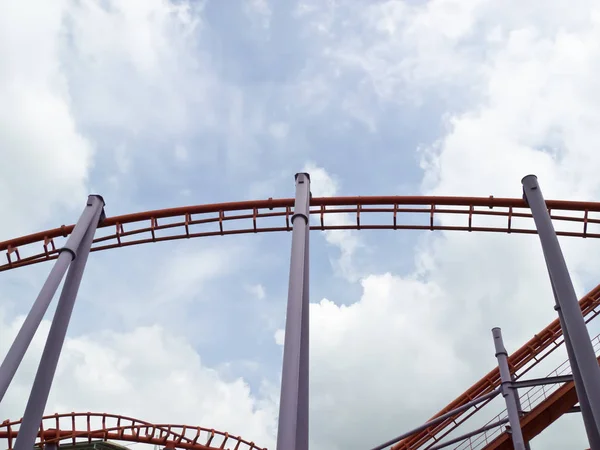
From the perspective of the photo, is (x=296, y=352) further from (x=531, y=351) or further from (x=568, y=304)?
(x=531, y=351)

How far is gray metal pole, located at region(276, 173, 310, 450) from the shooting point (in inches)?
231

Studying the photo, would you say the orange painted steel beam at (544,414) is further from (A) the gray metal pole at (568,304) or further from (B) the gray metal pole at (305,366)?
(B) the gray metal pole at (305,366)

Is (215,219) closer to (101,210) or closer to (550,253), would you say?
(101,210)

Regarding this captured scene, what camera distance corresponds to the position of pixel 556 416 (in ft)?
41.0

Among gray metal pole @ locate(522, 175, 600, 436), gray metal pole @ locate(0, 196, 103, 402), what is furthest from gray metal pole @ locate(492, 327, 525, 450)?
gray metal pole @ locate(0, 196, 103, 402)

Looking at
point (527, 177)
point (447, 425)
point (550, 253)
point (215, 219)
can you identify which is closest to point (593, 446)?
point (550, 253)

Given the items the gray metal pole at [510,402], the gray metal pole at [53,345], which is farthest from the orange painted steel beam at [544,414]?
the gray metal pole at [53,345]

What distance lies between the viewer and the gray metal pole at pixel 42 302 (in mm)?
7828

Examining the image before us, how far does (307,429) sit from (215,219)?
645cm

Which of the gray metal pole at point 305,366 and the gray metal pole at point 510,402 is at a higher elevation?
the gray metal pole at point 510,402

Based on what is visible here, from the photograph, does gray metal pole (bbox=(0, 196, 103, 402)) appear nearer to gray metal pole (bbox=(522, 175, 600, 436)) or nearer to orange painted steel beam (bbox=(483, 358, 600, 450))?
gray metal pole (bbox=(522, 175, 600, 436))

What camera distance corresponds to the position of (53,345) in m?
8.82

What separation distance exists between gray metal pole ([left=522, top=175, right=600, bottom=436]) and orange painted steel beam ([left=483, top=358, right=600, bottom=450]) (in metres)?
4.39

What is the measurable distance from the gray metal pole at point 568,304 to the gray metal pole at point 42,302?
7.28 metres
